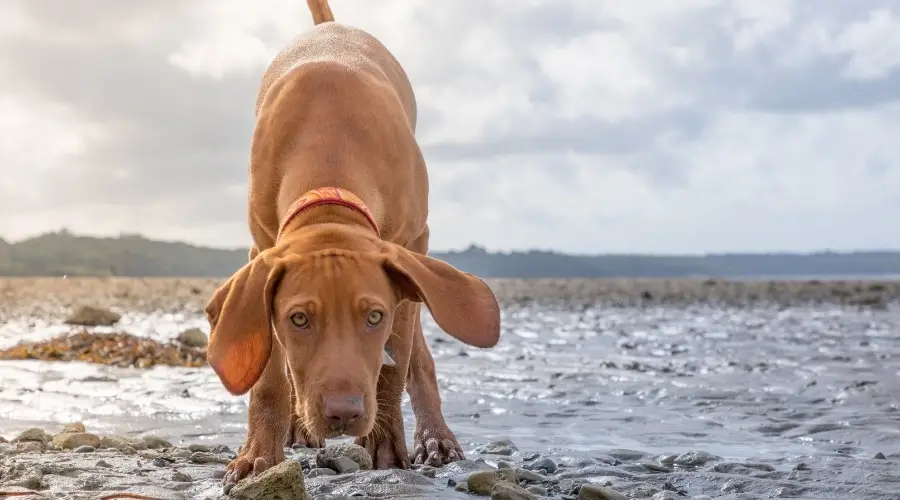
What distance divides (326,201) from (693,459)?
2917 mm

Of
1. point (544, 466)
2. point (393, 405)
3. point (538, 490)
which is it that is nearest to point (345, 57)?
point (393, 405)

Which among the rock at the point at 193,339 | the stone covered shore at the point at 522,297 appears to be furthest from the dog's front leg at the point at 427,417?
the stone covered shore at the point at 522,297

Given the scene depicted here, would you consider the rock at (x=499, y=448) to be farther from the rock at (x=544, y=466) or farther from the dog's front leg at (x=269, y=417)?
the dog's front leg at (x=269, y=417)

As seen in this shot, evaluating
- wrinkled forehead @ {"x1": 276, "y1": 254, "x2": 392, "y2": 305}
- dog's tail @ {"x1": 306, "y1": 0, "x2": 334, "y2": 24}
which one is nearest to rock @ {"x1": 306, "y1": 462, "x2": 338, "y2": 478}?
wrinkled forehead @ {"x1": 276, "y1": 254, "x2": 392, "y2": 305}

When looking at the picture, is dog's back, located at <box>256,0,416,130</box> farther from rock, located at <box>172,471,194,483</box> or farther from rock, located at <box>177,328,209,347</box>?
rock, located at <box>177,328,209,347</box>

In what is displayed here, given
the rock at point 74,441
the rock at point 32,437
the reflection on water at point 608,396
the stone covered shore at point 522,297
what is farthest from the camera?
the stone covered shore at point 522,297

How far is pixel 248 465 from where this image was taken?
19.0 feet

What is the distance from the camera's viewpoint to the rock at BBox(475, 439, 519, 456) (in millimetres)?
6977

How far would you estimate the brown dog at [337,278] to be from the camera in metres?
4.62

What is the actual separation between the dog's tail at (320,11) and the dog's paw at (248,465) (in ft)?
14.5

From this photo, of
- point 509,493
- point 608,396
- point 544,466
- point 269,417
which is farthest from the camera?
point 608,396

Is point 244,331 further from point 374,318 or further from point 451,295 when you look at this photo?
point 451,295

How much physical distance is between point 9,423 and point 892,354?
36.4 feet

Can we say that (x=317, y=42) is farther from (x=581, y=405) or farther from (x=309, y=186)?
(x=581, y=405)
